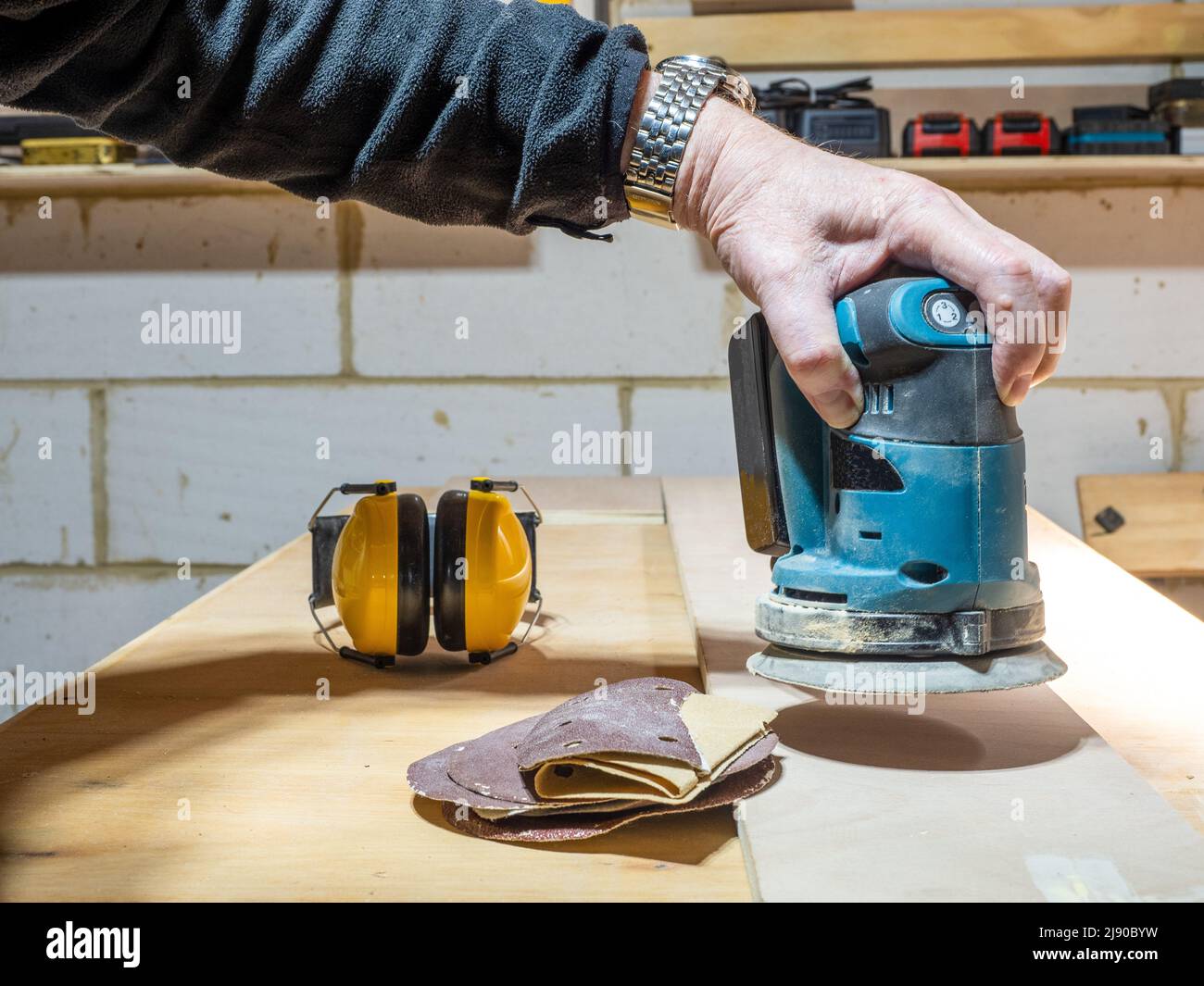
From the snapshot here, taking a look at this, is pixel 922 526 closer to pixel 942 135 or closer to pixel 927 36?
pixel 942 135

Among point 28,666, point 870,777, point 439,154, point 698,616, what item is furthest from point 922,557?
point 28,666

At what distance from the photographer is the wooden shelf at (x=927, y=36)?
3.05m

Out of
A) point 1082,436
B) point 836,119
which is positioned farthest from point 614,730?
point 1082,436

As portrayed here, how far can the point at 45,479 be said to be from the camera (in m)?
3.47

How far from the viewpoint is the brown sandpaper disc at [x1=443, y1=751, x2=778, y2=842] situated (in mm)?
820

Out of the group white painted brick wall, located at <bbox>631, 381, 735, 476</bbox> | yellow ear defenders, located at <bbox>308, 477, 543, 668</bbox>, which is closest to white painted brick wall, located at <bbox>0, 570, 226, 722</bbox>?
white painted brick wall, located at <bbox>631, 381, 735, 476</bbox>

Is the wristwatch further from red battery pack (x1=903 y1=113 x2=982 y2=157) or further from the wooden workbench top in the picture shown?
red battery pack (x1=903 y1=113 x2=982 y2=157)

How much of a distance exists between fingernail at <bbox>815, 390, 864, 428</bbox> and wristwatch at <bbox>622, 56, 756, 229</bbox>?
325mm

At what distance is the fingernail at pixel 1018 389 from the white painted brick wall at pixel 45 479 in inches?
125

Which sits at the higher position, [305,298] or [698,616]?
[305,298]

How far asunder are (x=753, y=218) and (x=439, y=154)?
0.35m

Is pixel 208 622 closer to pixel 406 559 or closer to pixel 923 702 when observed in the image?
pixel 406 559

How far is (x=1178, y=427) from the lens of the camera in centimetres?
332
